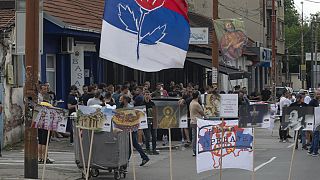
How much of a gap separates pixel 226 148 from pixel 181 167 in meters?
4.25

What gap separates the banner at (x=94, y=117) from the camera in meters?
12.6

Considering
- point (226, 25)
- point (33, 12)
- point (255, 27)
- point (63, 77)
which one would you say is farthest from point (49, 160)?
point (255, 27)

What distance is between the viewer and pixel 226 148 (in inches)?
471

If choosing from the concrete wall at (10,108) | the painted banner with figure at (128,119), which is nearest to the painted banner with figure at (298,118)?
the painted banner with figure at (128,119)

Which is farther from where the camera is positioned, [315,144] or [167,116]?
[315,144]

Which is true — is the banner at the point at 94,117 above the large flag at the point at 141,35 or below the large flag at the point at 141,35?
below

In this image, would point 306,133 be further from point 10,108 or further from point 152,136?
point 10,108

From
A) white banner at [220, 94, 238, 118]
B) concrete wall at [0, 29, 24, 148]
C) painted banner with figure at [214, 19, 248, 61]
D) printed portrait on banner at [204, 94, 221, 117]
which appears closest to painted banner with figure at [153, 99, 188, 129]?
white banner at [220, 94, 238, 118]

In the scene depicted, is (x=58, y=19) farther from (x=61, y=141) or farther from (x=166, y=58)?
(x=166, y=58)

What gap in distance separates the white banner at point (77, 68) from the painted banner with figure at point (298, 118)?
12852mm

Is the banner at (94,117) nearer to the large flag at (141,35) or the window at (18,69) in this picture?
the large flag at (141,35)

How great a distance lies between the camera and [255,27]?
193 ft

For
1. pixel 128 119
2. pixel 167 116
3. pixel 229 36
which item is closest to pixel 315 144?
pixel 167 116

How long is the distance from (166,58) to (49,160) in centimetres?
651
